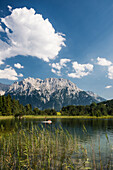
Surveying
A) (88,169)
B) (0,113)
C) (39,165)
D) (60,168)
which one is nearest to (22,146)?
(39,165)

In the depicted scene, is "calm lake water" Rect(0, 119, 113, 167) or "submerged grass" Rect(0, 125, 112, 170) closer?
"submerged grass" Rect(0, 125, 112, 170)

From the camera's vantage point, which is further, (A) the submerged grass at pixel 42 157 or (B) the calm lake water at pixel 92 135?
(B) the calm lake water at pixel 92 135

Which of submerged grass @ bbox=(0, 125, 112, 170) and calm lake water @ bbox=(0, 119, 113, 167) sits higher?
submerged grass @ bbox=(0, 125, 112, 170)

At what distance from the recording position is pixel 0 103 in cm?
13238

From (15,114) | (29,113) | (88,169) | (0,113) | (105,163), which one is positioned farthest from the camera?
(29,113)

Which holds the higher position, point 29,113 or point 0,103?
point 0,103

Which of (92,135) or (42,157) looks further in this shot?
(92,135)

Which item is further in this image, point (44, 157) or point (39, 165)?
point (44, 157)

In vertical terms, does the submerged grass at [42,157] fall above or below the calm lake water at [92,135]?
above

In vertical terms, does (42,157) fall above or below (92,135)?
above

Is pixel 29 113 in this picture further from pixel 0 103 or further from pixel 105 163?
pixel 105 163

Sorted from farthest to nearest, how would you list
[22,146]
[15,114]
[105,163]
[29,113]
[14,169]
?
[29,113]
[15,114]
[22,146]
[105,163]
[14,169]

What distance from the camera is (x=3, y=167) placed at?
15.3 metres

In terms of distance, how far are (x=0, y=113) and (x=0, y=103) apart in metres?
10.6
